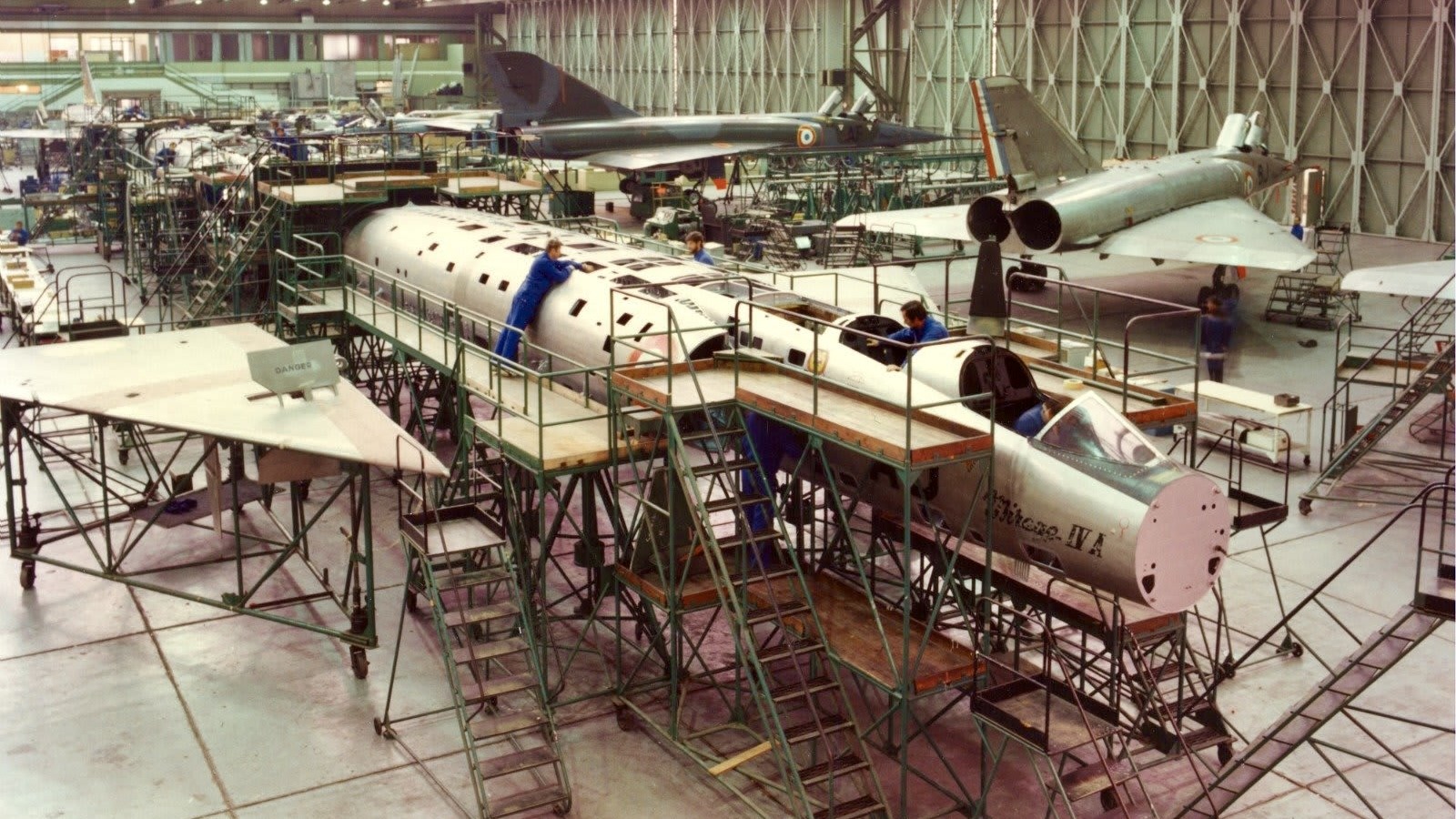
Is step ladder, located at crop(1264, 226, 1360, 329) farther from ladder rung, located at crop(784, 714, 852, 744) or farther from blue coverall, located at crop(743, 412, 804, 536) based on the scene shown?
ladder rung, located at crop(784, 714, 852, 744)

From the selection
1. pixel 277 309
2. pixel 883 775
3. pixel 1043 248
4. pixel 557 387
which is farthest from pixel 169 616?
pixel 1043 248

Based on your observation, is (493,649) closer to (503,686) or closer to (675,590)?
(503,686)

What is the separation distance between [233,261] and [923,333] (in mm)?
20033

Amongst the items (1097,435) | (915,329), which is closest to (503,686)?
(915,329)

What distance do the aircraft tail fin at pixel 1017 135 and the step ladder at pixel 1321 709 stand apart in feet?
77.1

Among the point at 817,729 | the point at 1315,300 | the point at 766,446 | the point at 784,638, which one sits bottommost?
the point at 817,729

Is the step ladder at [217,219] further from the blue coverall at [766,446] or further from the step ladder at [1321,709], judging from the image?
the step ladder at [1321,709]

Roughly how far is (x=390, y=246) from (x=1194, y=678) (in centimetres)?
1767

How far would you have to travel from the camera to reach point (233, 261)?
31.5 metres

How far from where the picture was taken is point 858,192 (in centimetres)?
4816

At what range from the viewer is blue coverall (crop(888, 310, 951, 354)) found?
1642 centimetres

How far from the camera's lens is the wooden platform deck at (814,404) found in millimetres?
13023

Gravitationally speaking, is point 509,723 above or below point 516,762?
above

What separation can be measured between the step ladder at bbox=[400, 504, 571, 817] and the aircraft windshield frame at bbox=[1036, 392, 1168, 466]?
236 inches
